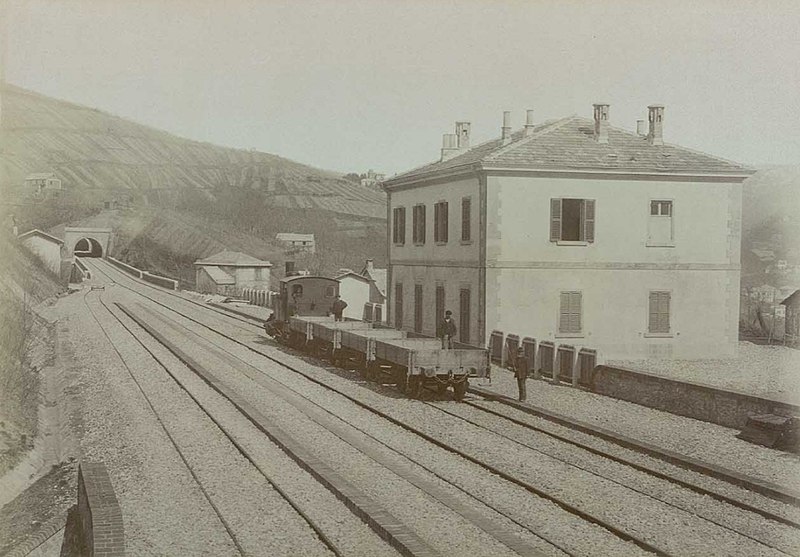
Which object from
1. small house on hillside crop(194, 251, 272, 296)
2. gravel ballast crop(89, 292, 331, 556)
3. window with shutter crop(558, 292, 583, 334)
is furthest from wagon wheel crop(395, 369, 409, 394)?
small house on hillside crop(194, 251, 272, 296)

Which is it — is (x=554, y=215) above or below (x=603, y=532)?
above

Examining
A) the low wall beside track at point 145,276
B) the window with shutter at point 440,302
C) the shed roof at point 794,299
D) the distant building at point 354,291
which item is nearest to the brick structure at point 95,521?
the window with shutter at point 440,302

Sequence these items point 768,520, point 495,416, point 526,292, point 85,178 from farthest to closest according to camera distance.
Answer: point 85,178
point 526,292
point 495,416
point 768,520

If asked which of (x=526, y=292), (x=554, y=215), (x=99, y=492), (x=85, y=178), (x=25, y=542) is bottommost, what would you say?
(x=25, y=542)

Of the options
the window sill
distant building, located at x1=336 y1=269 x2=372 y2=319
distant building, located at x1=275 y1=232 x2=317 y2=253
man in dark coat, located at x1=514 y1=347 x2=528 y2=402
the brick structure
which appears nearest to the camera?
the brick structure

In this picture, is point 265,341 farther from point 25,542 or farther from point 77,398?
point 25,542

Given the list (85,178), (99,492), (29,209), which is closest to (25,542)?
(99,492)

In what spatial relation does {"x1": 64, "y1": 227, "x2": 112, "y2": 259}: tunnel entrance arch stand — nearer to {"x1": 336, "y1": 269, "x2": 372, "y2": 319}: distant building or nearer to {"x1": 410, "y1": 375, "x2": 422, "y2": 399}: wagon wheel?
{"x1": 336, "y1": 269, "x2": 372, "y2": 319}: distant building
